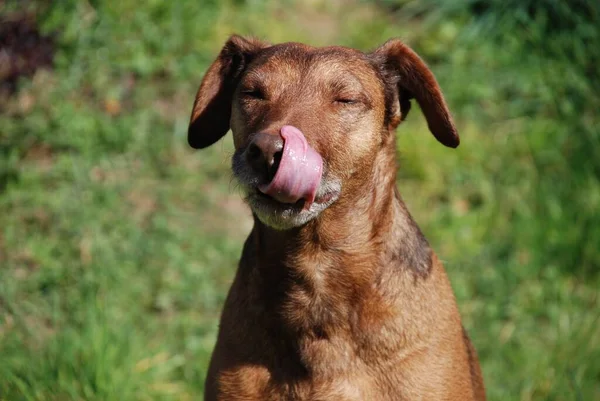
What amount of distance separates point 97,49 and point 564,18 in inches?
144

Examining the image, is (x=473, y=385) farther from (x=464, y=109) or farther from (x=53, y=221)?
(x=464, y=109)


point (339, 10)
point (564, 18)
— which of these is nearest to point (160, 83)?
point (339, 10)

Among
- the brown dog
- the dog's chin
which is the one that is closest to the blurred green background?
the brown dog

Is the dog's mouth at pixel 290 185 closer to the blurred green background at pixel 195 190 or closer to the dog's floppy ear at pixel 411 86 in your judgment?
the dog's floppy ear at pixel 411 86

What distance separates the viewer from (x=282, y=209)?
3.44m

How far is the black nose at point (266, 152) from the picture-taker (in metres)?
3.27

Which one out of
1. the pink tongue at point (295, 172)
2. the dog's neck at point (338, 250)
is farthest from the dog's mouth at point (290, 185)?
the dog's neck at point (338, 250)

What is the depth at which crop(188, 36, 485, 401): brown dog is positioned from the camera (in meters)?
3.63

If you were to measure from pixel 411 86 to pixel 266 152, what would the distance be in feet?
3.25

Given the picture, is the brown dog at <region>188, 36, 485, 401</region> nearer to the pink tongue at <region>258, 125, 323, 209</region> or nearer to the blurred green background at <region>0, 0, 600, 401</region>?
the pink tongue at <region>258, 125, 323, 209</region>

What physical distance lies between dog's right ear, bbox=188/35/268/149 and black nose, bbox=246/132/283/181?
2.72 ft

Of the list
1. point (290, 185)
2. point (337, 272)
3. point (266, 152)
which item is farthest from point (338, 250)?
point (266, 152)

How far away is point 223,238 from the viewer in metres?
6.34

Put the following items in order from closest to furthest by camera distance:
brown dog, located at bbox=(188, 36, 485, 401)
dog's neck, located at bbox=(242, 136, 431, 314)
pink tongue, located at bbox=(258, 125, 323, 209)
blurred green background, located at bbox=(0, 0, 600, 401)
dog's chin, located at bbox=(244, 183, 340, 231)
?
pink tongue, located at bbox=(258, 125, 323, 209) < dog's chin, located at bbox=(244, 183, 340, 231) < brown dog, located at bbox=(188, 36, 485, 401) < dog's neck, located at bbox=(242, 136, 431, 314) < blurred green background, located at bbox=(0, 0, 600, 401)
